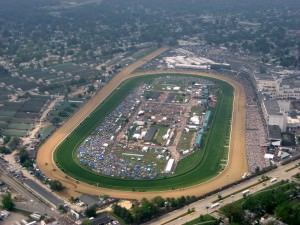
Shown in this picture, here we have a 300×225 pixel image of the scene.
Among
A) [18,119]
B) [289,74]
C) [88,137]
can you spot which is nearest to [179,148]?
[88,137]

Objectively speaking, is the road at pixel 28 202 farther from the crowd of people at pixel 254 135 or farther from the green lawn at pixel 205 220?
the crowd of people at pixel 254 135

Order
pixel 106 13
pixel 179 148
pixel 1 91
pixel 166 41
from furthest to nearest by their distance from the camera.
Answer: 1. pixel 106 13
2. pixel 166 41
3. pixel 1 91
4. pixel 179 148

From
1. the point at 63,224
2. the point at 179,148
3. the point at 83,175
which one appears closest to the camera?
the point at 63,224

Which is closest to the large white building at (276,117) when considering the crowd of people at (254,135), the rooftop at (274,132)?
the rooftop at (274,132)

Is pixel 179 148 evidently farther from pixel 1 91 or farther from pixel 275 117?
pixel 1 91

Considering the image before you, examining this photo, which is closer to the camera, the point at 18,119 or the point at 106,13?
the point at 18,119

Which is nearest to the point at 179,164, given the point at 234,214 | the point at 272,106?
the point at 234,214

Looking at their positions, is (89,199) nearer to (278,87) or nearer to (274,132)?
(274,132)
